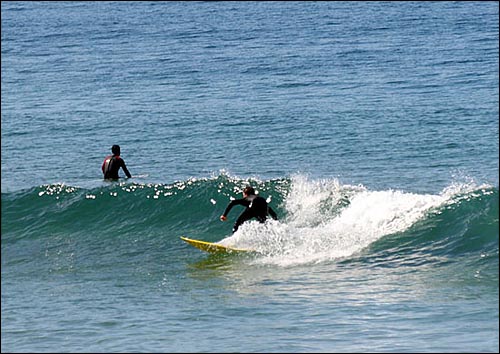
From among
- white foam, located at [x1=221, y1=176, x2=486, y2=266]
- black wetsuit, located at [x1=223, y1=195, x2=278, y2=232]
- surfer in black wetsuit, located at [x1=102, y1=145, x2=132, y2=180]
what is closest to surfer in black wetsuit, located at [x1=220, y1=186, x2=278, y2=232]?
black wetsuit, located at [x1=223, y1=195, x2=278, y2=232]

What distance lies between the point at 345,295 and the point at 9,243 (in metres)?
8.34

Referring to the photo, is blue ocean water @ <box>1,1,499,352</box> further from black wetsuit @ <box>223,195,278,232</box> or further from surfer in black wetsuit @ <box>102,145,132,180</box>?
surfer in black wetsuit @ <box>102,145,132,180</box>

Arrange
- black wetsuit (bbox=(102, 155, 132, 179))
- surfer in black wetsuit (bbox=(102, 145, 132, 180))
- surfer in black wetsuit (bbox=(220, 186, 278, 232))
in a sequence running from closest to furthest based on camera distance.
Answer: surfer in black wetsuit (bbox=(220, 186, 278, 232)) < surfer in black wetsuit (bbox=(102, 145, 132, 180)) < black wetsuit (bbox=(102, 155, 132, 179))

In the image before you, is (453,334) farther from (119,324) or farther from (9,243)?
(9,243)

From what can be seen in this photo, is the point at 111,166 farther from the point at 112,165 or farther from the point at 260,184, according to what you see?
the point at 260,184

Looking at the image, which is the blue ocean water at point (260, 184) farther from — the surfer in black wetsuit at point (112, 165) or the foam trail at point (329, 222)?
the surfer in black wetsuit at point (112, 165)

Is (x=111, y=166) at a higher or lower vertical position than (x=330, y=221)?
higher

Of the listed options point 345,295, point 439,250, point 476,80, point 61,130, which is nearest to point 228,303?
point 345,295

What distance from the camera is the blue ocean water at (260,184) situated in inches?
549

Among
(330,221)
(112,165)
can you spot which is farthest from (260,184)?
(112,165)

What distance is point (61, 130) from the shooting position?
102 ft

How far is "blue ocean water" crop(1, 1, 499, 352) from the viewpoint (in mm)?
13953

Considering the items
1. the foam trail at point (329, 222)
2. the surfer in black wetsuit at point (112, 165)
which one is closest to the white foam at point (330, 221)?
the foam trail at point (329, 222)

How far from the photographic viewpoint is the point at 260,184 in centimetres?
2302
